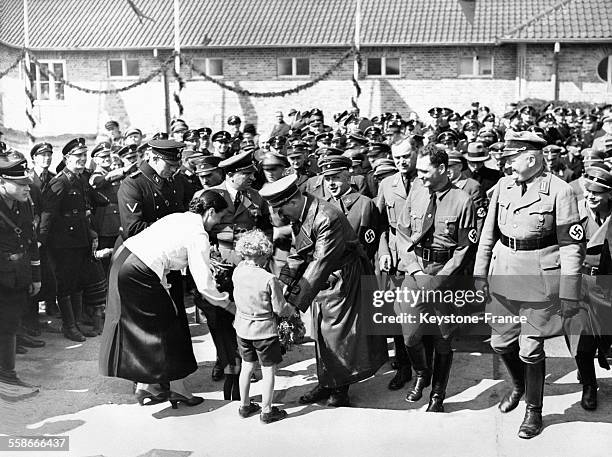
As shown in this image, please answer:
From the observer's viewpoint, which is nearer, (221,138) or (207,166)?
(207,166)

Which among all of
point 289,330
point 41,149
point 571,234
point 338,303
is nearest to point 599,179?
point 571,234

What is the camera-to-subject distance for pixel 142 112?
772 inches

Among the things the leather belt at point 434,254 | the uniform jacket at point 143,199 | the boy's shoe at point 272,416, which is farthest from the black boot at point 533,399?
the uniform jacket at point 143,199

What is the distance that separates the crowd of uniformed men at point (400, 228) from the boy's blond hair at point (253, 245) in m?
0.29

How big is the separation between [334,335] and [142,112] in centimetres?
1552

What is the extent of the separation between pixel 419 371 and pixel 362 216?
52.5 inches

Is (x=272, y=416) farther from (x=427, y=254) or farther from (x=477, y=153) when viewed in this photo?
(x=477, y=153)

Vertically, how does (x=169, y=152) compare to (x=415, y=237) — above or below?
above

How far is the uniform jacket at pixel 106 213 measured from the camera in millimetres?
7891

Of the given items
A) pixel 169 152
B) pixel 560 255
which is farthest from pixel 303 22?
pixel 560 255

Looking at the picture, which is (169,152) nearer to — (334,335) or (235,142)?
(334,335)

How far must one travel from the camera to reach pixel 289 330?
5301 millimetres

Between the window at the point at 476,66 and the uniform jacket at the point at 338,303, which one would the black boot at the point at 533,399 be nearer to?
the uniform jacket at the point at 338,303

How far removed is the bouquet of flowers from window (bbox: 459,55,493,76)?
18.4m
